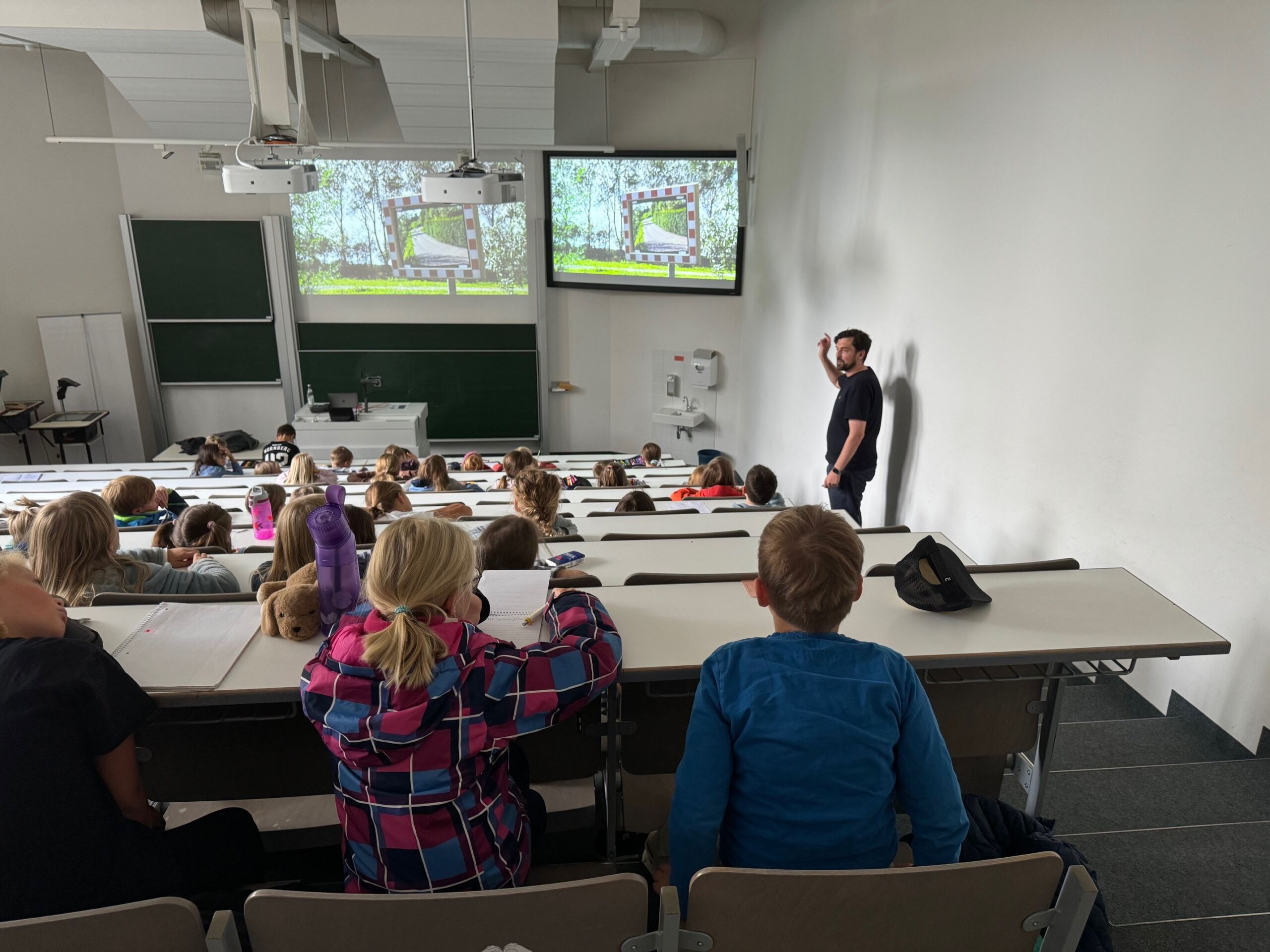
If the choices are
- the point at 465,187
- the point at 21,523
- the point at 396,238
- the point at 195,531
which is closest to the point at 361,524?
the point at 195,531

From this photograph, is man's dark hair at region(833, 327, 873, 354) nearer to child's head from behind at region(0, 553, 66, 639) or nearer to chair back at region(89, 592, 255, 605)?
chair back at region(89, 592, 255, 605)

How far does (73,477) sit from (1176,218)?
7569 millimetres

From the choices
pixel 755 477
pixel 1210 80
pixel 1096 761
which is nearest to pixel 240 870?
pixel 1096 761

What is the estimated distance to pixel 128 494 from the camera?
3828 mm

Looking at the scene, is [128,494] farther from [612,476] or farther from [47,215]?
[47,215]

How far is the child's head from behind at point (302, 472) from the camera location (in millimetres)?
5777

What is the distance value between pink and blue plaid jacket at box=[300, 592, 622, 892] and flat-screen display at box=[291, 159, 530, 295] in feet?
29.6

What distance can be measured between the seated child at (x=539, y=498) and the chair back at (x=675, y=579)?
1.27 m

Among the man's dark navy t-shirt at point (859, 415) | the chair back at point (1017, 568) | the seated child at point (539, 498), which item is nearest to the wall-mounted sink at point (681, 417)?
the man's dark navy t-shirt at point (859, 415)

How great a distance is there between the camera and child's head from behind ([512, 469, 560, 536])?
3574 millimetres

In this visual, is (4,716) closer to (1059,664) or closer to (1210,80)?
(1059,664)

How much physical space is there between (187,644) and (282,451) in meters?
6.08

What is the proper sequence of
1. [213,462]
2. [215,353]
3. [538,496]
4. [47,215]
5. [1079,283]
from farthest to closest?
[215,353], [47,215], [213,462], [538,496], [1079,283]

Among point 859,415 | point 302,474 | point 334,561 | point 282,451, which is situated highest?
point 334,561
